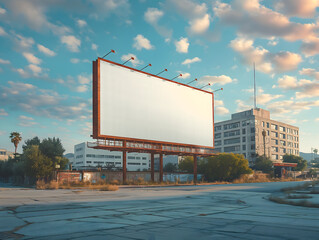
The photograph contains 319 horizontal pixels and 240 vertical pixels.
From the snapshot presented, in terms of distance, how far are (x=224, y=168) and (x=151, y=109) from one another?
21.4 metres

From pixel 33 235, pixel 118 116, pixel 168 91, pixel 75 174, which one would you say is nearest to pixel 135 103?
pixel 118 116

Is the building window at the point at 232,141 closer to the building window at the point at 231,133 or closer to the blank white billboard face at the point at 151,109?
the building window at the point at 231,133

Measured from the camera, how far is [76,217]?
10.4 m

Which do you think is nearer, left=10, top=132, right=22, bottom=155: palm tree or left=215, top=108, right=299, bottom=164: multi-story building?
left=10, top=132, right=22, bottom=155: palm tree

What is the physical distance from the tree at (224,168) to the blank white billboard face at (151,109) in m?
4.47

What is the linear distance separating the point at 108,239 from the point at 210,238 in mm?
2385

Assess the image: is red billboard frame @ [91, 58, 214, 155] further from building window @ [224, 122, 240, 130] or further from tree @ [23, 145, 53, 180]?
building window @ [224, 122, 240, 130]

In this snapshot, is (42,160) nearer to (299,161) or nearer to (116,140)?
(116,140)

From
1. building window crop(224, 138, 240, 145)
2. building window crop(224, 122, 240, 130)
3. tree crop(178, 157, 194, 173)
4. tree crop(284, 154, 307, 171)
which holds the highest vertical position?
building window crop(224, 122, 240, 130)

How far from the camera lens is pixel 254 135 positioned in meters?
133

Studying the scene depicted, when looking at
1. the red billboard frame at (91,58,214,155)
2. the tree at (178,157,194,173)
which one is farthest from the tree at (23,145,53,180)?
the tree at (178,157,194,173)

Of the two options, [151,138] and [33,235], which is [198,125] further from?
[33,235]

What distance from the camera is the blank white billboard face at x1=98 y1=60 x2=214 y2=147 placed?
138 feet

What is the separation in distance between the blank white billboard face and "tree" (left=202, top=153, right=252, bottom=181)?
447 centimetres
